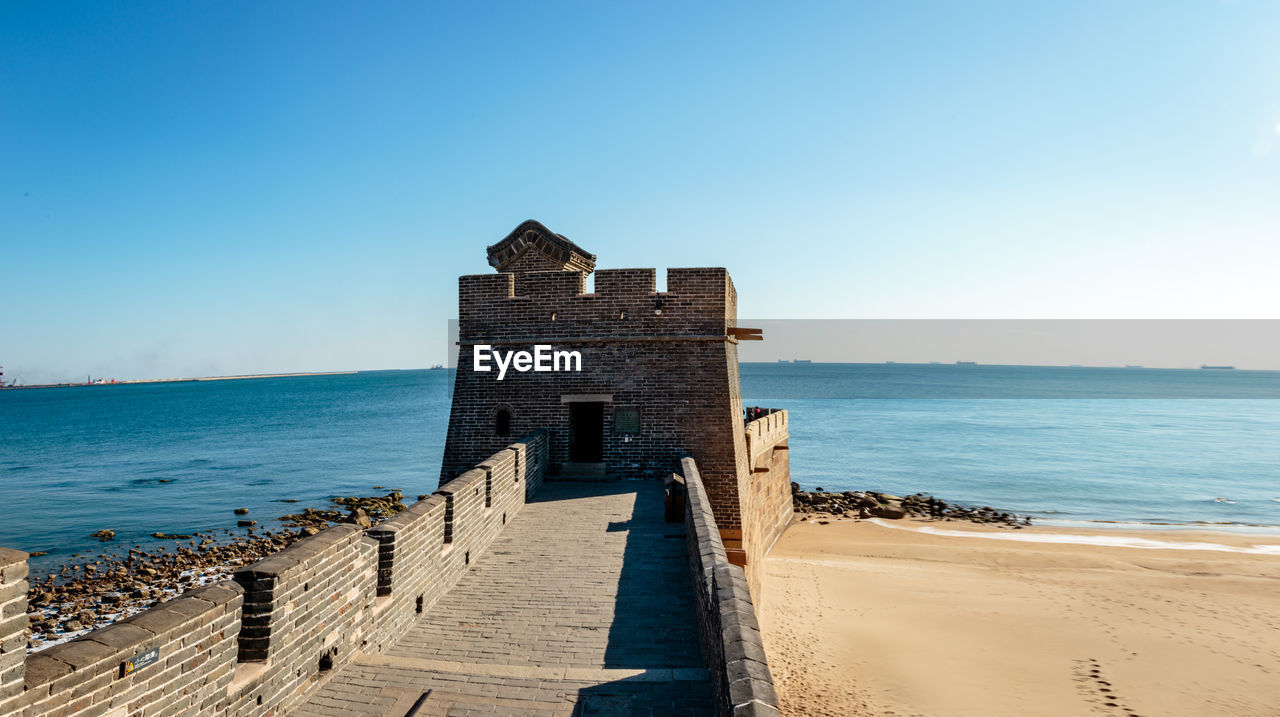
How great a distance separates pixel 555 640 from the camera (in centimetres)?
699

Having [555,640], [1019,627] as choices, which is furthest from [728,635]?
[1019,627]

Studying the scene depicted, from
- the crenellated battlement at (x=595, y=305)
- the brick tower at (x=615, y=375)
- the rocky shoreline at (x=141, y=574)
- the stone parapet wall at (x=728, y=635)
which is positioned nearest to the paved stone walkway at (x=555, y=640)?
the stone parapet wall at (x=728, y=635)

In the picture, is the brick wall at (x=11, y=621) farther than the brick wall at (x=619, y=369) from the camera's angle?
No

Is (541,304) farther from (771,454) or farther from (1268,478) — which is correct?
(1268,478)

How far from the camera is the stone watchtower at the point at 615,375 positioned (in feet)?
44.2

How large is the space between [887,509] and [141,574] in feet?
95.9

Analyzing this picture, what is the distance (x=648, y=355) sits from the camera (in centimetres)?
1375

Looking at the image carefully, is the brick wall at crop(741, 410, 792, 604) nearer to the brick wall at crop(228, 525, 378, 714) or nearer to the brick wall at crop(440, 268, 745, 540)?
the brick wall at crop(440, 268, 745, 540)

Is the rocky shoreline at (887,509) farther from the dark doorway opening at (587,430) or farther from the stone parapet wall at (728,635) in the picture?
the stone parapet wall at (728,635)

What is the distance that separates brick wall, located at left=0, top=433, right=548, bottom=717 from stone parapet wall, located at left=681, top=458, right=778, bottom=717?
3216mm

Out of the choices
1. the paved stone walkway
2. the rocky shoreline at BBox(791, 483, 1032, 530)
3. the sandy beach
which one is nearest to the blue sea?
the rocky shoreline at BBox(791, 483, 1032, 530)

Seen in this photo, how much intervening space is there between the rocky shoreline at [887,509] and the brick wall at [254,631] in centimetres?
2436

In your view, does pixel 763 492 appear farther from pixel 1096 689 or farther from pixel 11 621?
pixel 11 621

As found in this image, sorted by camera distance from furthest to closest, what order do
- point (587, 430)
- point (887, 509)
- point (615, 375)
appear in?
point (887, 509)
point (587, 430)
point (615, 375)
